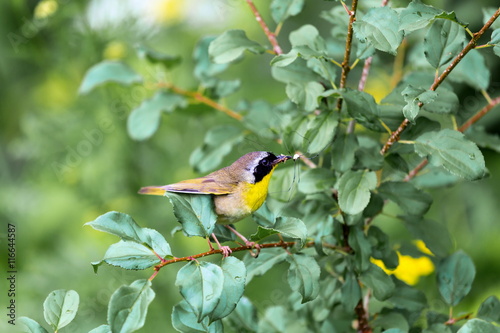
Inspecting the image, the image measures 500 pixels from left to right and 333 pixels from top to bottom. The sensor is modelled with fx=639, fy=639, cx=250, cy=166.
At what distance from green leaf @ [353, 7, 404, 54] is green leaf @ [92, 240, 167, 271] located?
1.51 ft

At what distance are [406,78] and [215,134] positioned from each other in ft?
1.51

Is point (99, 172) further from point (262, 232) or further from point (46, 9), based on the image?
point (262, 232)

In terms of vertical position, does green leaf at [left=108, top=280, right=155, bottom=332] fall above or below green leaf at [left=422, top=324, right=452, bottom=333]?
Result: above

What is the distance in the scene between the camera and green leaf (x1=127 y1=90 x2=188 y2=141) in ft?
5.17

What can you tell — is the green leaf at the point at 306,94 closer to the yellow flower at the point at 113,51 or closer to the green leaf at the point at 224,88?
the green leaf at the point at 224,88

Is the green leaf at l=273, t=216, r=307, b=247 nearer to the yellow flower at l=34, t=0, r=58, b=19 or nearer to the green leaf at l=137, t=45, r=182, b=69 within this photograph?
the green leaf at l=137, t=45, r=182, b=69

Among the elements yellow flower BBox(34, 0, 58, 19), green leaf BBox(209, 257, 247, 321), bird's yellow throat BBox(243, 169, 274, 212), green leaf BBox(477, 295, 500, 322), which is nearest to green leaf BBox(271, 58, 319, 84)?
bird's yellow throat BBox(243, 169, 274, 212)

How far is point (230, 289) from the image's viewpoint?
0.95m

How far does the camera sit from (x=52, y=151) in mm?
2518

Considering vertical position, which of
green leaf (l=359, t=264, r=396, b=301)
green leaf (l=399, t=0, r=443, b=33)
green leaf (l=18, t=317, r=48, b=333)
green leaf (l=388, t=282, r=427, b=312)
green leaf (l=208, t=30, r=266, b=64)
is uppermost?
green leaf (l=399, t=0, r=443, b=33)

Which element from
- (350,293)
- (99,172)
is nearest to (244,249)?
(350,293)

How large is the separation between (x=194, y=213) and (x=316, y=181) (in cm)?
28

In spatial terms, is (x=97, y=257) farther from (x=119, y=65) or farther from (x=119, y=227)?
(x=119, y=227)

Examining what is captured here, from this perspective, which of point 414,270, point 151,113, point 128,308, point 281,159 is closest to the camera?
point 128,308
